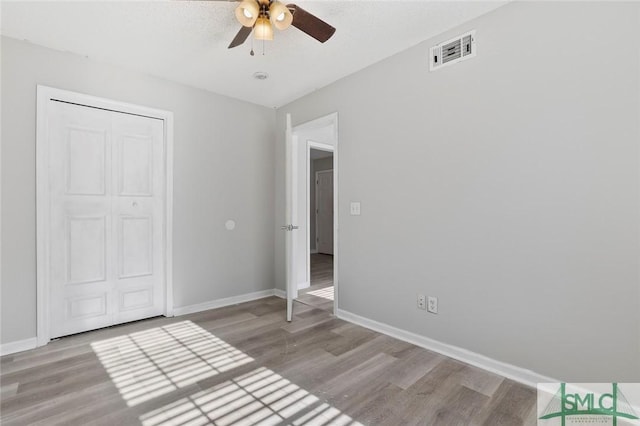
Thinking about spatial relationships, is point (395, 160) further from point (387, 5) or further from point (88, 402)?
point (88, 402)

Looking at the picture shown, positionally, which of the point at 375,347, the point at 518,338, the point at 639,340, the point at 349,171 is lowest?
the point at 375,347

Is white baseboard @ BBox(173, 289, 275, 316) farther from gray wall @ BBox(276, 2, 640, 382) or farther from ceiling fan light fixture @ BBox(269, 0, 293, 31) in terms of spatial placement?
ceiling fan light fixture @ BBox(269, 0, 293, 31)

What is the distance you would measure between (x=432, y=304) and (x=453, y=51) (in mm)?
1975

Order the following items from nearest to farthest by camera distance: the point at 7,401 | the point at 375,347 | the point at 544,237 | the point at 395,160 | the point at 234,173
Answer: the point at 7,401 → the point at 544,237 → the point at 375,347 → the point at 395,160 → the point at 234,173

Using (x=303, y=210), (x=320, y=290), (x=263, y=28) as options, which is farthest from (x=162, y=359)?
(x=303, y=210)

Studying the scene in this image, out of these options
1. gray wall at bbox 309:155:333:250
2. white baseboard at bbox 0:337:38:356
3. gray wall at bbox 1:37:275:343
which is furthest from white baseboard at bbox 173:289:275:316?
gray wall at bbox 309:155:333:250

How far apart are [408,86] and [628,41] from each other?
1.33 metres

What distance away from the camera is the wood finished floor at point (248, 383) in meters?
1.63

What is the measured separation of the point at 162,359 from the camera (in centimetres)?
227

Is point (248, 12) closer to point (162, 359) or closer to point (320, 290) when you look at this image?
point (162, 359)

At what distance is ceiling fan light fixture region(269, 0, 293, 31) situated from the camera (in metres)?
1.76

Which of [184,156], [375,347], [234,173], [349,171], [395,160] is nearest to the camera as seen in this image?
[375,347]

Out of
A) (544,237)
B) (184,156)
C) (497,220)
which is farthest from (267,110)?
(544,237)

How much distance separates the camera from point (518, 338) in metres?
1.98
